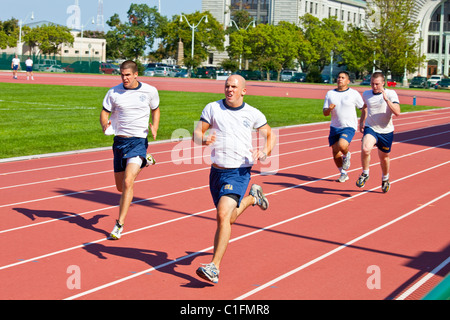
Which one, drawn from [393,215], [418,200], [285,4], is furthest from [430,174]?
[285,4]

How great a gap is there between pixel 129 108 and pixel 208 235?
1812 millimetres

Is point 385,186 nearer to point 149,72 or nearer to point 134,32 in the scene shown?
point 149,72

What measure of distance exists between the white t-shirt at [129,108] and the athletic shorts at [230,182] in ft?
6.61

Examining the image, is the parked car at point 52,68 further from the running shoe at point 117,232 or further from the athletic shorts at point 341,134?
the running shoe at point 117,232

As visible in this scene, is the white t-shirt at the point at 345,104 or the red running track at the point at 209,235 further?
the white t-shirt at the point at 345,104

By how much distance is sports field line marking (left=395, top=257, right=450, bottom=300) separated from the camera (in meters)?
5.97

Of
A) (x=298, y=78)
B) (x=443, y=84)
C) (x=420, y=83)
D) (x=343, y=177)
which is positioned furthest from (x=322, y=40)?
(x=343, y=177)

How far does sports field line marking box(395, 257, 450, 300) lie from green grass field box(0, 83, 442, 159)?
9889 millimetres

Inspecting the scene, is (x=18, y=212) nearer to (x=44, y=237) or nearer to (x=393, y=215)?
(x=44, y=237)

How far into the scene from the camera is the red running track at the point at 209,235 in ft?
20.3

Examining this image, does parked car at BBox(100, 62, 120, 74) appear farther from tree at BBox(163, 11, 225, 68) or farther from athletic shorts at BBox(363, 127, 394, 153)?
athletic shorts at BBox(363, 127, 394, 153)

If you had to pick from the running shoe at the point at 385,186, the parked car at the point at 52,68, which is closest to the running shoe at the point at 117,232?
the running shoe at the point at 385,186

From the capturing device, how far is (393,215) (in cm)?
946
